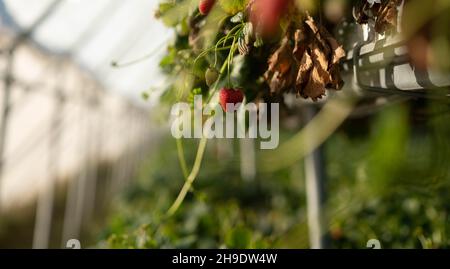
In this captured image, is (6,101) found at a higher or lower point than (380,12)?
higher

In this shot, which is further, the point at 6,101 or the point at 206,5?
the point at 6,101

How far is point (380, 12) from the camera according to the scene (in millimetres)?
442

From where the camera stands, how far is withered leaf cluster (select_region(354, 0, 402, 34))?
0.42m

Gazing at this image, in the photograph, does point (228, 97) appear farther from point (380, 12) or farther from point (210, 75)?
point (380, 12)

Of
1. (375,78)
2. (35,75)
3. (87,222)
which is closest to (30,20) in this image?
(35,75)

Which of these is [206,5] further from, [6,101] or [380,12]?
[6,101]

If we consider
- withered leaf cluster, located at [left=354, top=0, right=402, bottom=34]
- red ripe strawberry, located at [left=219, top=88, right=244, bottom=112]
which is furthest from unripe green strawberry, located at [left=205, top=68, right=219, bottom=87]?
withered leaf cluster, located at [left=354, top=0, right=402, bottom=34]

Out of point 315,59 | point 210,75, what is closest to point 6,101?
point 210,75

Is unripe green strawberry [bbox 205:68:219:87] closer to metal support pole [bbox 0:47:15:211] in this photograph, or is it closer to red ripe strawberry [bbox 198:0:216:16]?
red ripe strawberry [bbox 198:0:216:16]

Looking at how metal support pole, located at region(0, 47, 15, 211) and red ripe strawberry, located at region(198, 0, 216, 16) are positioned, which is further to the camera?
metal support pole, located at region(0, 47, 15, 211)

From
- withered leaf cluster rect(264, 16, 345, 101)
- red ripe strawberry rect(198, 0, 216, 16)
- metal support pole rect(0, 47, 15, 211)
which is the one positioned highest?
metal support pole rect(0, 47, 15, 211)

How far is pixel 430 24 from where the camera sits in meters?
0.23

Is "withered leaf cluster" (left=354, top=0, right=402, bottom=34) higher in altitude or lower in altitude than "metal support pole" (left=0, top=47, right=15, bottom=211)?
lower

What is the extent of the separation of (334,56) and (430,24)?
0.21 m
